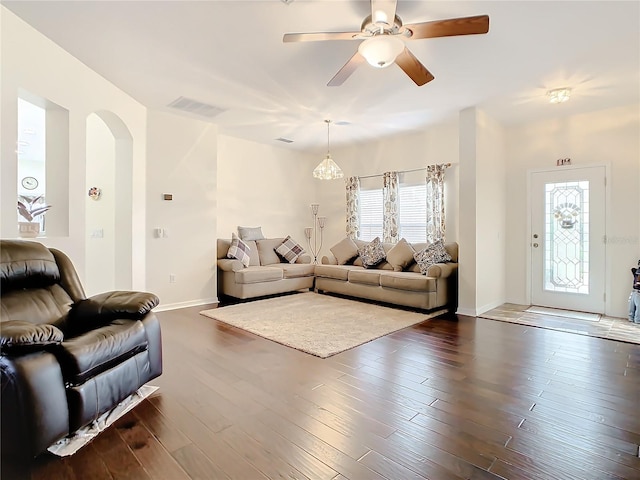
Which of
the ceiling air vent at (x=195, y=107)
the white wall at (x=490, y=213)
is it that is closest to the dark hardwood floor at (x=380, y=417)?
the white wall at (x=490, y=213)

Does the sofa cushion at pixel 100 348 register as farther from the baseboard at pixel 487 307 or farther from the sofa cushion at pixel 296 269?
the baseboard at pixel 487 307

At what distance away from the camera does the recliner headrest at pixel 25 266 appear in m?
2.28

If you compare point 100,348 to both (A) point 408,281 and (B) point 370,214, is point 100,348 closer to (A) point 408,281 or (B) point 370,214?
(A) point 408,281

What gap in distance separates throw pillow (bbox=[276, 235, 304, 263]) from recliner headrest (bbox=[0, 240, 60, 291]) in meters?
4.32

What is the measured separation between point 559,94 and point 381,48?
2.84 meters

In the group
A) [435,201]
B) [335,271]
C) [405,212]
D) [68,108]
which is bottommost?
[335,271]

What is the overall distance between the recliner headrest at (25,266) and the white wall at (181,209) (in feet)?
8.13

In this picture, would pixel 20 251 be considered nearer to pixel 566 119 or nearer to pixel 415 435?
pixel 415 435

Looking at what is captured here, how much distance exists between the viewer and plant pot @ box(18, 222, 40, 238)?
9.44 ft

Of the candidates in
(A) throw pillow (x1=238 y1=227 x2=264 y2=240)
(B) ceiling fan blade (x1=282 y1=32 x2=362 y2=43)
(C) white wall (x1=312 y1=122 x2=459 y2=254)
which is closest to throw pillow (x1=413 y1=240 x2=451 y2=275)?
(C) white wall (x1=312 y1=122 x2=459 y2=254)

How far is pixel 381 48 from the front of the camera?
8.21 feet

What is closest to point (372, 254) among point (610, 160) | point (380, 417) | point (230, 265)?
point (230, 265)

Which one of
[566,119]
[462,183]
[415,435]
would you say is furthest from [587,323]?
[415,435]

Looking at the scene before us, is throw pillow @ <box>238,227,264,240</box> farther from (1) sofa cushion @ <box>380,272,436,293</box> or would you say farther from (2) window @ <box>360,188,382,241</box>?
(1) sofa cushion @ <box>380,272,436,293</box>
